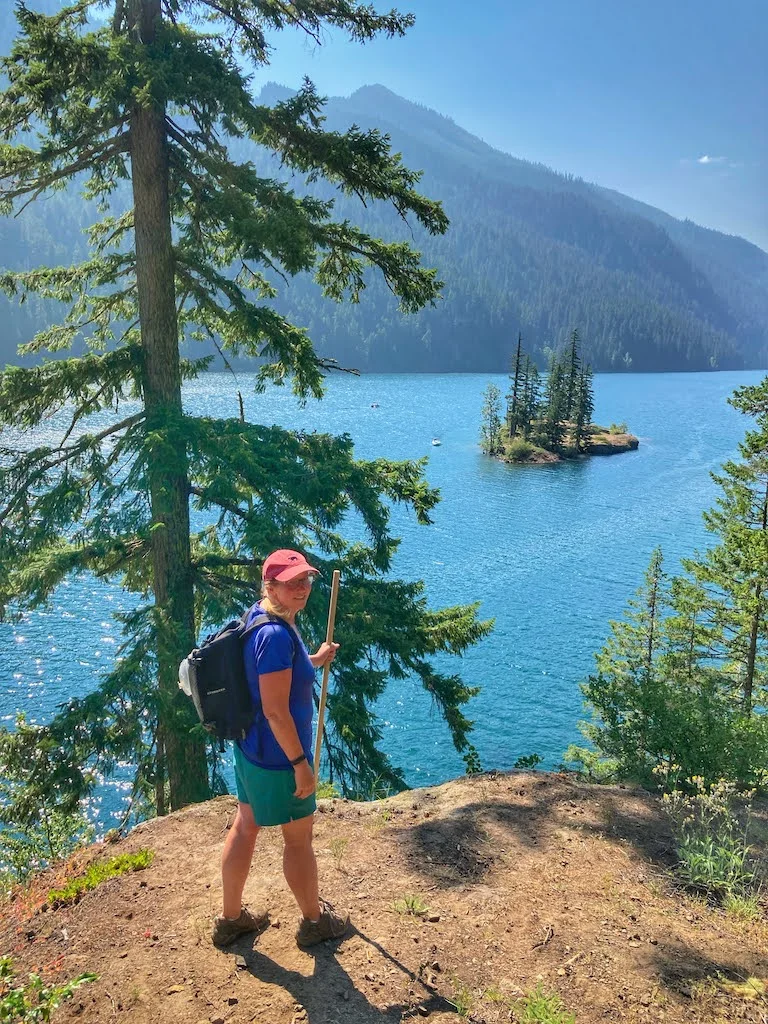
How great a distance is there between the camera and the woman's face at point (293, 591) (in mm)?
3687

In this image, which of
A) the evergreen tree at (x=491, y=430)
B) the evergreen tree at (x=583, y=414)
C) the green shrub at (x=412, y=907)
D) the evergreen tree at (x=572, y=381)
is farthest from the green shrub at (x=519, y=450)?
the green shrub at (x=412, y=907)

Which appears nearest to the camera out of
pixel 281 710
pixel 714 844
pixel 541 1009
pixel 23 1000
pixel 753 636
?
pixel 23 1000

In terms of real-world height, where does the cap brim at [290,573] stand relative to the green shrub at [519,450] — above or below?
above

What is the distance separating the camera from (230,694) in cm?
364

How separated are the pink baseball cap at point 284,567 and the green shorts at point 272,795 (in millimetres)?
1038

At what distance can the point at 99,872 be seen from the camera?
16.1ft

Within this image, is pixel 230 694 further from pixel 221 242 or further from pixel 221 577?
pixel 221 242

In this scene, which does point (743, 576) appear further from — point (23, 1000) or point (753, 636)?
point (23, 1000)

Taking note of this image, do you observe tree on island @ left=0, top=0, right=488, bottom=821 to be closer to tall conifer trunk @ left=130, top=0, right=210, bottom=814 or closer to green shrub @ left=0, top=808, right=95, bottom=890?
tall conifer trunk @ left=130, top=0, right=210, bottom=814

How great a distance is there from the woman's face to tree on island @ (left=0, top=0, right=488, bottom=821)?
374 cm

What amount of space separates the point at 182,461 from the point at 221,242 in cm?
339

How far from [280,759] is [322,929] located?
1.13 metres

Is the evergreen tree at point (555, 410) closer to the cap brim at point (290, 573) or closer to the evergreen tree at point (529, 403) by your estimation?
the evergreen tree at point (529, 403)

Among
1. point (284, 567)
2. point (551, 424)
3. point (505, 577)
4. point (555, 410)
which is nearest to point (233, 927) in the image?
point (284, 567)
